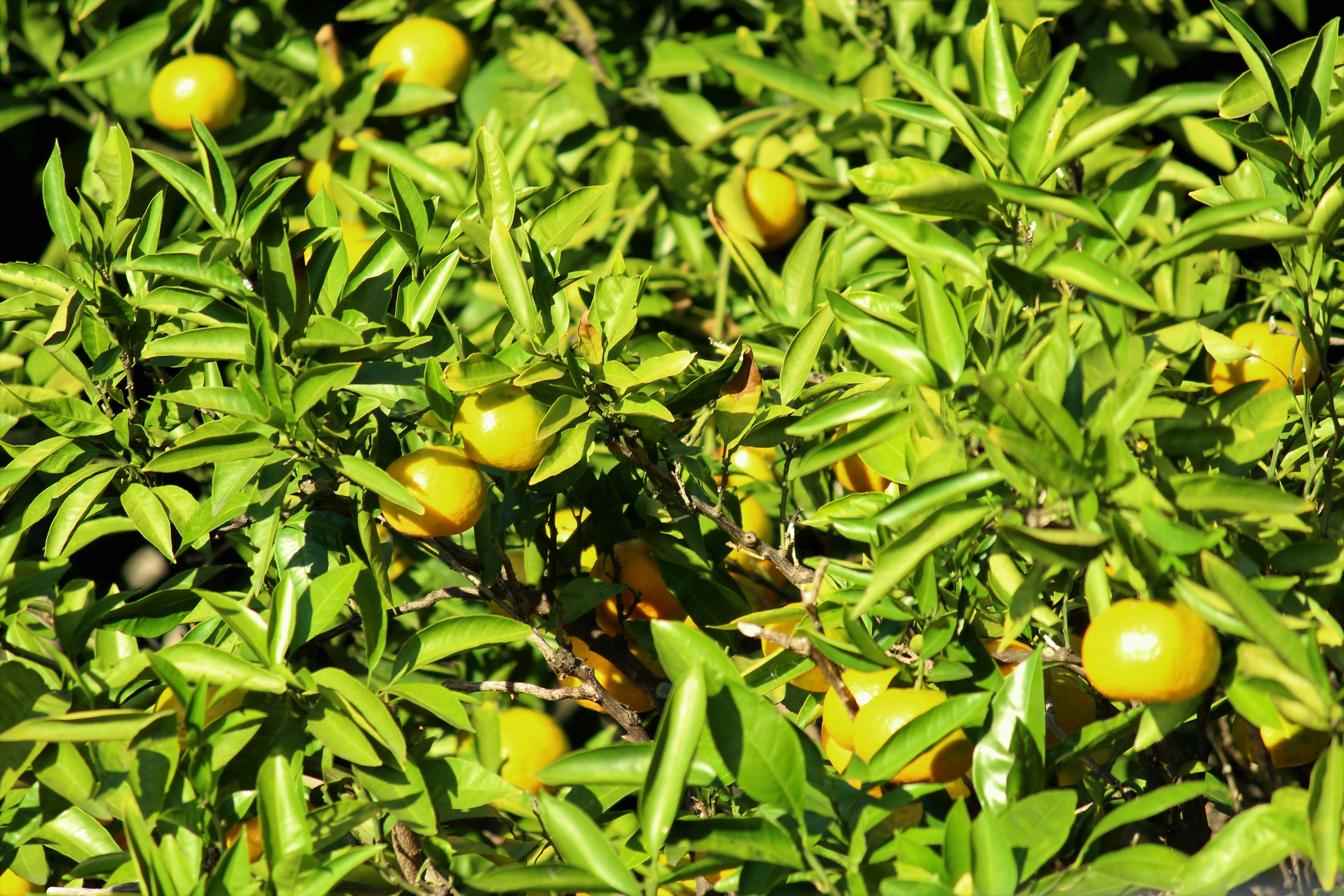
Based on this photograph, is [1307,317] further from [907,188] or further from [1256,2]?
[1256,2]

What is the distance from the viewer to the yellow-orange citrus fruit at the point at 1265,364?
44.8 inches

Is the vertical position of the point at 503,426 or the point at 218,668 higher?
the point at 503,426

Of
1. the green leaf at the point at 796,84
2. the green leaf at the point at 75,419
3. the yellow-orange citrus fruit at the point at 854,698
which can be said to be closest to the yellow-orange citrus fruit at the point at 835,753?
the yellow-orange citrus fruit at the point at 854,698

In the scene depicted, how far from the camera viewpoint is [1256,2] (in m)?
1.82

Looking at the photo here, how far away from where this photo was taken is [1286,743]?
0.95m

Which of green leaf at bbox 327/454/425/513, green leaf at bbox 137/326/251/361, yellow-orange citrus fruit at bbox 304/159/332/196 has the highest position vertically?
yellow-orange citrus fruit at bbox 304/159/332/196

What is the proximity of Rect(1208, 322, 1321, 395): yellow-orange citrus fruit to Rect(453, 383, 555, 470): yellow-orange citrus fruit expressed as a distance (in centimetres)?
72

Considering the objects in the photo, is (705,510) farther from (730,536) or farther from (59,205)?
(59,205)

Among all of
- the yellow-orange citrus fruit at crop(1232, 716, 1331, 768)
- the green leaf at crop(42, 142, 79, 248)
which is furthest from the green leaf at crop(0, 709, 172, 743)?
the yellow-orange citrus fruit at crop(1232, 716, 1331, 768)

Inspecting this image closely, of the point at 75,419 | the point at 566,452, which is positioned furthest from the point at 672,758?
the point at 75,419

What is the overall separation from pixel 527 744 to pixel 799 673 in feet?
2.13

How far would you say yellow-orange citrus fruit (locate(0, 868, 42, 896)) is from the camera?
1.04 metres

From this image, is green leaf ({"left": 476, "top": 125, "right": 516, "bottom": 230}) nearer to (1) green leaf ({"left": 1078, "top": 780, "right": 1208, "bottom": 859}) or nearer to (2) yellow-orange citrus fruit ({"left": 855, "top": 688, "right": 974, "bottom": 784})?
(2) yellow-orange citrus fruit ({"left": 855, "top": 688, "right": 974, "bottom": 784})

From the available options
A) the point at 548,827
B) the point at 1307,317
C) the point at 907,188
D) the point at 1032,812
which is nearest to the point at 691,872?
the point at 548,827
